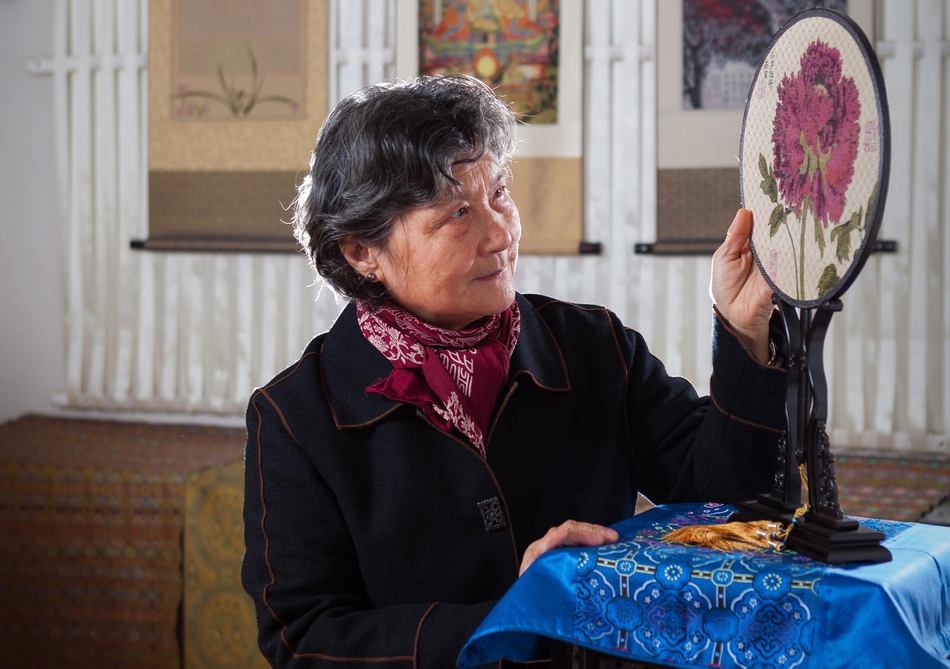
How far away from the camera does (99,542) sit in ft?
10.4

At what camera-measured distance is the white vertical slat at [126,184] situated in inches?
147

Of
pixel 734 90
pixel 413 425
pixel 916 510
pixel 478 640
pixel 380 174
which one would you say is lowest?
pixel 916 510

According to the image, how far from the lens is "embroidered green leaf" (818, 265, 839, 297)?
975 millimetres

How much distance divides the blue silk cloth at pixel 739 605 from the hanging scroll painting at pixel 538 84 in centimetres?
242

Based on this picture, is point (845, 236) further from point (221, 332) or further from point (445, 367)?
point (221, 332)

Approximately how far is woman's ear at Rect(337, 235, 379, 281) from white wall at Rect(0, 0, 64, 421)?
9.10ft

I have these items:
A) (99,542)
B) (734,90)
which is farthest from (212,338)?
(734,90)

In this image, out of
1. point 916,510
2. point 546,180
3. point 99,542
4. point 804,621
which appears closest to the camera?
point 804,621

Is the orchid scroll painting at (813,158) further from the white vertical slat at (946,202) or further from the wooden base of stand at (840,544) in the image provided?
the white vertical slat at (946,202)

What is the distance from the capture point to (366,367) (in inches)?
56.2

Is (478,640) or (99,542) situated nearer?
(478,640)

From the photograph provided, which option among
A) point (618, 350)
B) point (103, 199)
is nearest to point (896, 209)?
point (618, 350)

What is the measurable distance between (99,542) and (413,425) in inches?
85.0

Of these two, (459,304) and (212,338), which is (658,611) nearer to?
(459,304)
